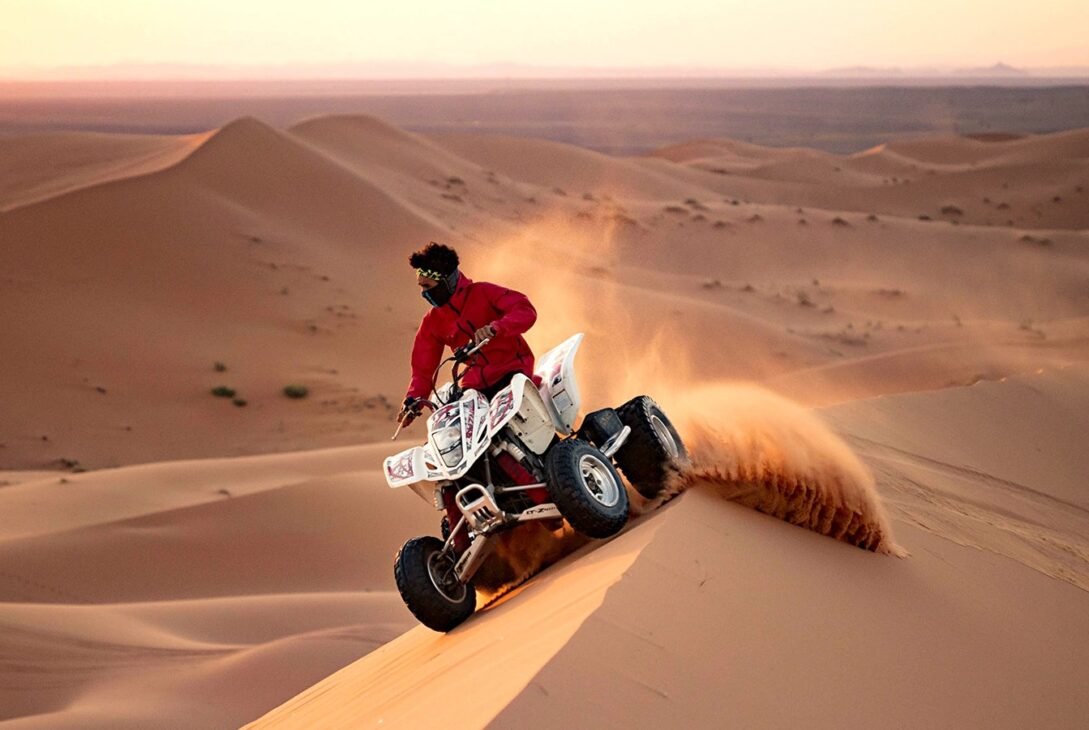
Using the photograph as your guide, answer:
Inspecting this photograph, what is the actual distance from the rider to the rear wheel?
67 cm

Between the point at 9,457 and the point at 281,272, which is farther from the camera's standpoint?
the point at 281,272

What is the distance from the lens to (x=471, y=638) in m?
5.20

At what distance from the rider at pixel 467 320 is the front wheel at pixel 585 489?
2.14 ft

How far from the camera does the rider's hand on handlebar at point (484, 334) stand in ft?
18.4

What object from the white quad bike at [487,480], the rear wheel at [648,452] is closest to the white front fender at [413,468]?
the white quad bike at [487,480]

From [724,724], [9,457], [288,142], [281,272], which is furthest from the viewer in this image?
[288,142]

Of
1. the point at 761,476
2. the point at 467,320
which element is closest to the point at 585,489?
the point at 761,476

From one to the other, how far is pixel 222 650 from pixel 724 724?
588cm

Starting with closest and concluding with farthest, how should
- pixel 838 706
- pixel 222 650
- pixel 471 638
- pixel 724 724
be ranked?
1. pixel 724 724
2. pixel 838 706
3. pixel 471 638
4. pixel 222 650

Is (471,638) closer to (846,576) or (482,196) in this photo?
(846,576)

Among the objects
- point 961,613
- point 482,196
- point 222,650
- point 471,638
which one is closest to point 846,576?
point 961,613

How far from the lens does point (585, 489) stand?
17.6ft

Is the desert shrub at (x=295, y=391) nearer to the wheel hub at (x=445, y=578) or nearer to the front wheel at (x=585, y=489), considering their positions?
the wheel hub at (x=445, y=578)

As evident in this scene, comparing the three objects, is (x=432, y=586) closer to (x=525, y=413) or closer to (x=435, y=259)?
(x=525, y=413)
